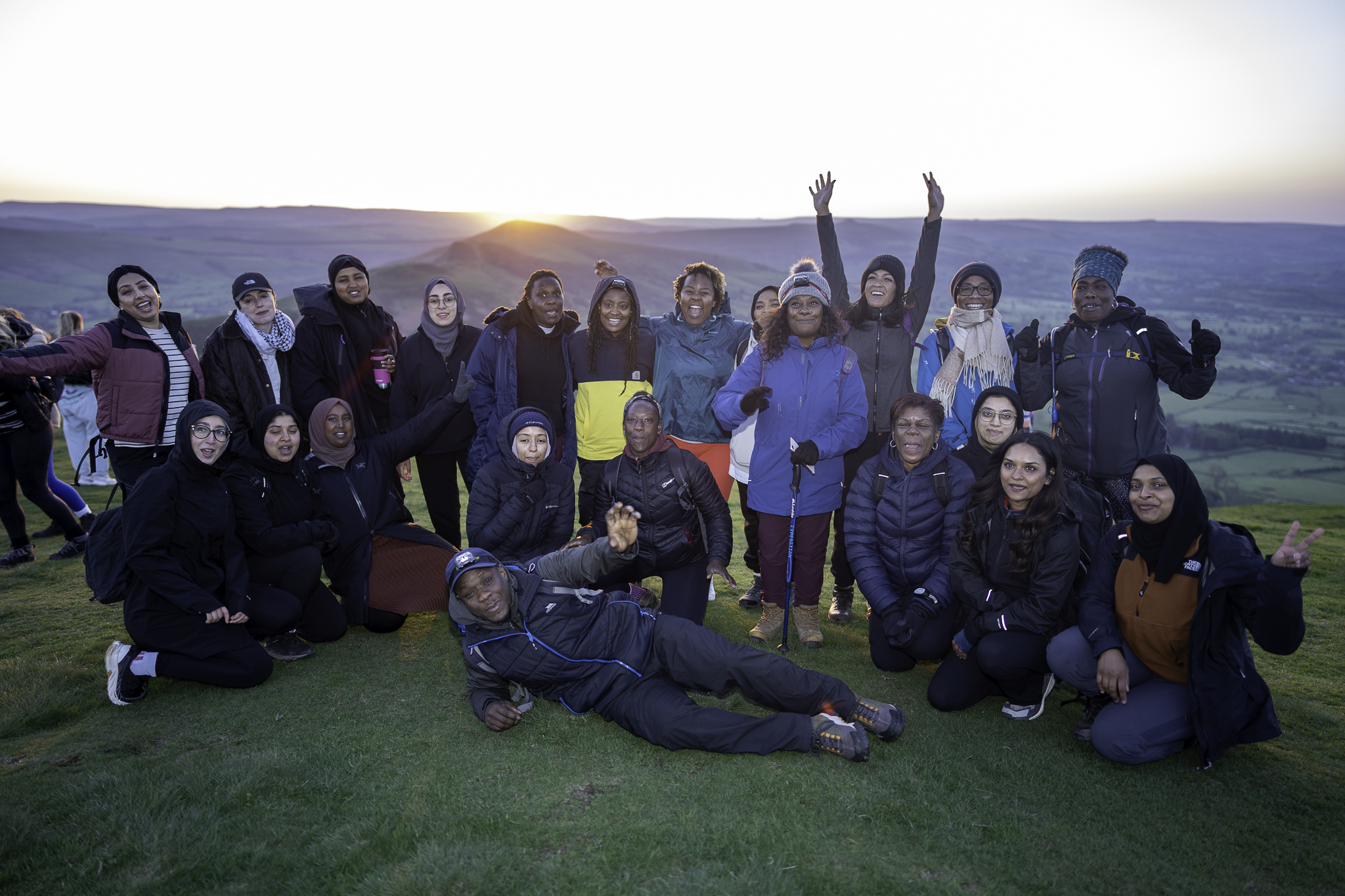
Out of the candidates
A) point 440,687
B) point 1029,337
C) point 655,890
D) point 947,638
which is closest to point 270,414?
point 440,687

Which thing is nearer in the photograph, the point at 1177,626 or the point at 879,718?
the point at 1177,626

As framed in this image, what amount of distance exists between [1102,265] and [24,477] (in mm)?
11124

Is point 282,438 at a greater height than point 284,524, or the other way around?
point 282,438

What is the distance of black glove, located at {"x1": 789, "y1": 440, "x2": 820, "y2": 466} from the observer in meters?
5.36

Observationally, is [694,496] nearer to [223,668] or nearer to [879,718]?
[879,718]

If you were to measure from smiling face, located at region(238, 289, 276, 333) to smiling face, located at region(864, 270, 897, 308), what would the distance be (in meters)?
5.40

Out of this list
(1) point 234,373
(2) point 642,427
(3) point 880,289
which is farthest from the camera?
(1) point 234,373

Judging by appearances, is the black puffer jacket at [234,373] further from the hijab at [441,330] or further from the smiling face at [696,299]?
the smiling face at [696,299]

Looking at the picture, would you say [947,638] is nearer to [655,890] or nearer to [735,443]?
[735,443]

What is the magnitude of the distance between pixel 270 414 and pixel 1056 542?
235 inches

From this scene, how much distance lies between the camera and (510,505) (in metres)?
5.66

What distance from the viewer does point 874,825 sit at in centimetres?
349

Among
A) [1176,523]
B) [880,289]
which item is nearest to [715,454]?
[880,289]

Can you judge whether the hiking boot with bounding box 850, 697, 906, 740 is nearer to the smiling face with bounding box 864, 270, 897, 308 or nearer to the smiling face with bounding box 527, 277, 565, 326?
the smiling face with bounding box 864, 270, 897, 308
